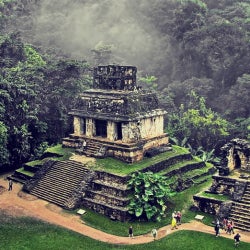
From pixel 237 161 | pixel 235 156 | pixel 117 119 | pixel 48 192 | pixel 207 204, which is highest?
pixel 117 119

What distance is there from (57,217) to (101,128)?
26.3 ft

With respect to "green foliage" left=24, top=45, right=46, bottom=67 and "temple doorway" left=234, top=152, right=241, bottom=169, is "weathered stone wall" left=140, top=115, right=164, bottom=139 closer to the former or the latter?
"temple doorway" left=234, top=152, right=241, bottom=169

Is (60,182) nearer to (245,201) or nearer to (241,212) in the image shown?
(241,212)

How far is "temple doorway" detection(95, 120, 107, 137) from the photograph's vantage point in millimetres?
28375

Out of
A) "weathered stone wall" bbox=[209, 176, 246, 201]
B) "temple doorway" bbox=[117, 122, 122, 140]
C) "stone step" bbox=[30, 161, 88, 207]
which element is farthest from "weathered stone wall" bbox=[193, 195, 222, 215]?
"temple doorway" bbox=[117, 122, 122, 140]

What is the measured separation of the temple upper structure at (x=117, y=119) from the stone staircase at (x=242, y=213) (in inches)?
286

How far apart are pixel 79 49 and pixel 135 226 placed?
4372 centimetres

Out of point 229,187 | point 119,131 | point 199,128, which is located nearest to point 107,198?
point 119,131

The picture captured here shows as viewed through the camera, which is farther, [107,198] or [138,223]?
[107,198]

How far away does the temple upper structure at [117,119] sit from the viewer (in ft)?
88.1

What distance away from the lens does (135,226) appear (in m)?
21.7

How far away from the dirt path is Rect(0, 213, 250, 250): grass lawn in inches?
22.0

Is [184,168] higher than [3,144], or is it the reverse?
[3,144]

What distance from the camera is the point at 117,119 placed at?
26891 millimetres
